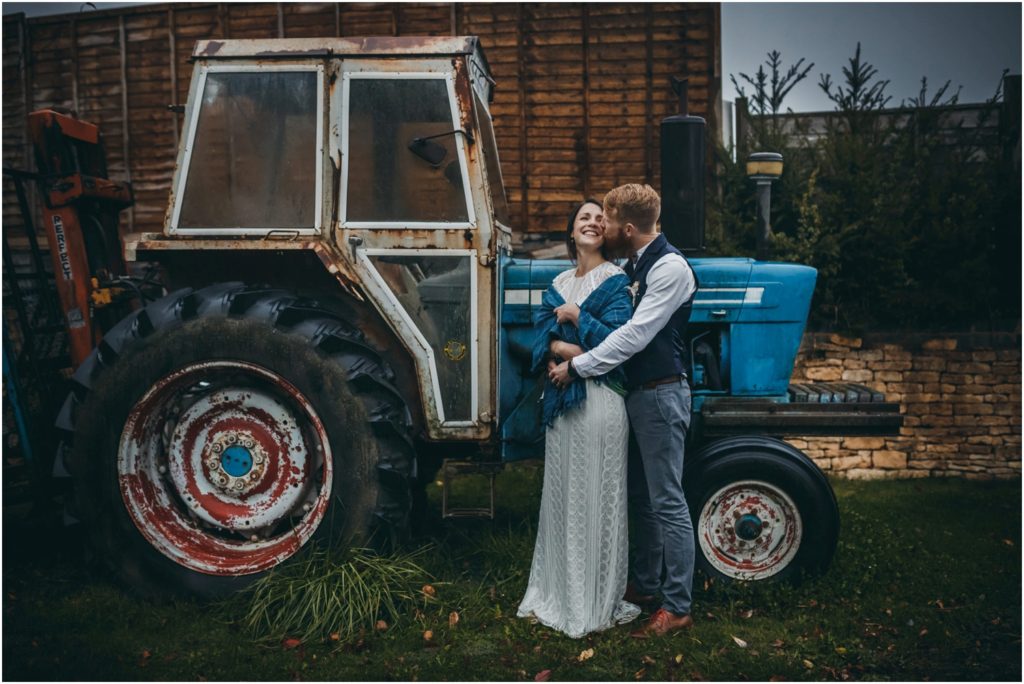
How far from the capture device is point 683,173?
4.02m

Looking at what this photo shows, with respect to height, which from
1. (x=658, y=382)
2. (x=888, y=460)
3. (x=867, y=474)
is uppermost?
(x=658, y=382)

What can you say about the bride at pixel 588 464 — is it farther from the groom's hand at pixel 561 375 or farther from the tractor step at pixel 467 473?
the tractor step at pixel 467 473

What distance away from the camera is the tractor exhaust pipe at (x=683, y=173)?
13.1ft

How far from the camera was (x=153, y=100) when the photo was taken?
869cm

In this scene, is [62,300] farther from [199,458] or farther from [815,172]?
[815,172]

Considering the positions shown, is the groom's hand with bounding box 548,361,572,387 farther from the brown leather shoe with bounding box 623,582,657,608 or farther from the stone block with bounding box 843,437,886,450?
the stone block with bounding box 843,437,886,450

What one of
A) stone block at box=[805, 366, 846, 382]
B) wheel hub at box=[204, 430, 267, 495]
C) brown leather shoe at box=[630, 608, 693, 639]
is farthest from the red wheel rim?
stone block at box=[805, 366, 846, 382]

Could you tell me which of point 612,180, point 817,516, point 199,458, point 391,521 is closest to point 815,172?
point 612,180

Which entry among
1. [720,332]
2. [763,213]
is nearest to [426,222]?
[720,332]

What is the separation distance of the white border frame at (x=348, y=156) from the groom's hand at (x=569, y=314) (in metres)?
0.58

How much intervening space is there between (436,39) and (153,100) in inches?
251

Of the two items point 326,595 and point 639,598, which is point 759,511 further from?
point 326,595

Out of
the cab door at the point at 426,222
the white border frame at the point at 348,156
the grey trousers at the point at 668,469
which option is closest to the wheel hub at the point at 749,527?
the grey trousers at the point at 668,469

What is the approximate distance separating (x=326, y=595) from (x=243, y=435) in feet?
2.79
